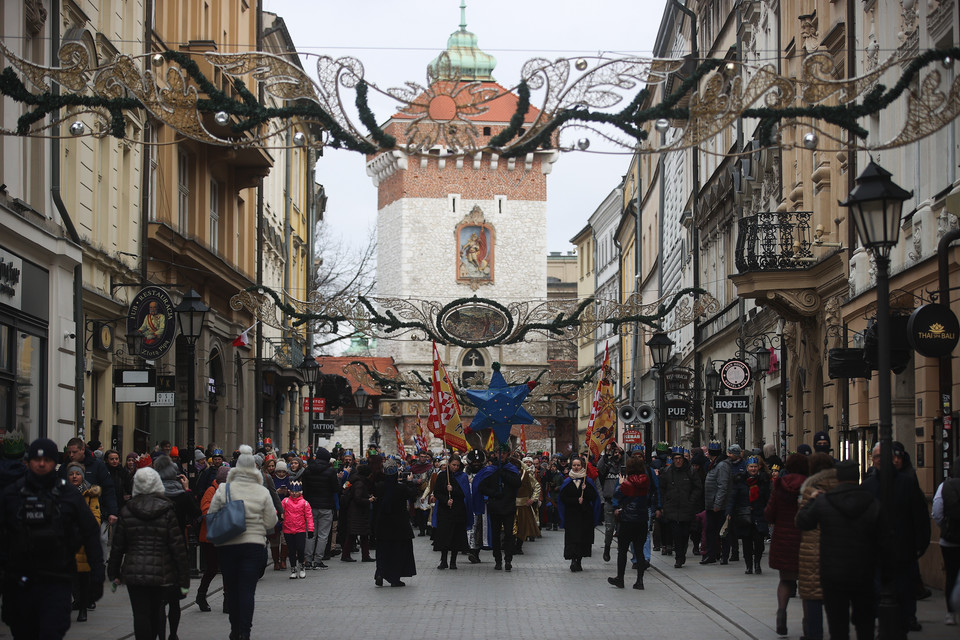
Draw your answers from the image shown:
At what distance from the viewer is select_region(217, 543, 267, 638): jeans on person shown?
1267cm

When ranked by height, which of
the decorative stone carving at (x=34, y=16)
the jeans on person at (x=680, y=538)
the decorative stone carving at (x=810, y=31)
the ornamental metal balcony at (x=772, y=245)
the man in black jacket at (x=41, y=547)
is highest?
the decorative stone carving at (x=810, y=31)

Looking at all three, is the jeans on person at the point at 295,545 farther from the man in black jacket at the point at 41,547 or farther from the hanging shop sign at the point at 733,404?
the man in black jacket at the point at 41,547

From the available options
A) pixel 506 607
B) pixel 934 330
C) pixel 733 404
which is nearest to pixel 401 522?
pixel 506 607

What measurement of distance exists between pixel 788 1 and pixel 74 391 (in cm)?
1523

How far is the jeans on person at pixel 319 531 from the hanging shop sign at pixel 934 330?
31.5 feet

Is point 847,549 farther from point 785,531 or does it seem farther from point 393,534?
point 393,534

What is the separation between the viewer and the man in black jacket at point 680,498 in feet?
72.7

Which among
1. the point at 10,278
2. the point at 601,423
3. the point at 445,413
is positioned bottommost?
the point at 601,423

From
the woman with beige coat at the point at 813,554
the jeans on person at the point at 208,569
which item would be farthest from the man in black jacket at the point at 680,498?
the woman with beige coat at the point at 813,554

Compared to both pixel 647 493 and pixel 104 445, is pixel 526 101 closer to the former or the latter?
pixel 647 493

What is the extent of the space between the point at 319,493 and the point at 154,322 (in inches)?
146

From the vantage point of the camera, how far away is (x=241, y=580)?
1270cm

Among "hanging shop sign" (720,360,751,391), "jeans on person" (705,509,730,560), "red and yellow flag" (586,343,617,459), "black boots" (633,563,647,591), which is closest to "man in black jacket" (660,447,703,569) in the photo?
"jeans on person" (705,509,730,560)

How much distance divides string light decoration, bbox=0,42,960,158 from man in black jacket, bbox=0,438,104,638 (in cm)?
457
